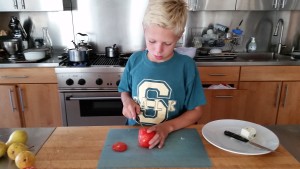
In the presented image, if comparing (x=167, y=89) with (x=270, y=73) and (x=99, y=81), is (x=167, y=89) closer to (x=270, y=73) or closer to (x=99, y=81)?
(x=99, y=81)

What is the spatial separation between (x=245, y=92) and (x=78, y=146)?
1700mm

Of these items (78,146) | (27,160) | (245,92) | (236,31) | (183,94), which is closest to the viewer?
(27,160)

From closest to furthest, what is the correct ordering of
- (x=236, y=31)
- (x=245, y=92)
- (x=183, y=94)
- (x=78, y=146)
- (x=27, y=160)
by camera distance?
(x=27, y=160) < (x=78, y=146) < (x=183, y=94) < (x=245, y=92) < (x=236, y=31)

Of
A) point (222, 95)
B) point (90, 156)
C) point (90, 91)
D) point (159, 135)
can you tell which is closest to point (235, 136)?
point (159, 135)

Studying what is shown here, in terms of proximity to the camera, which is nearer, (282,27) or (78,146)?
(78,146)

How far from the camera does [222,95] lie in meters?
2.11

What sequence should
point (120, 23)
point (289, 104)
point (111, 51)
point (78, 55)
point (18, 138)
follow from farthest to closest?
point (120, 23)
point (111, 51)
point (289, 104)
point (78, 55)
point (18, 138)

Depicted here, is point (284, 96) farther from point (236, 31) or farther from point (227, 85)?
point (236, 31)

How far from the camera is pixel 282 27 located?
2529 mm

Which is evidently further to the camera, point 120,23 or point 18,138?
point 120,23

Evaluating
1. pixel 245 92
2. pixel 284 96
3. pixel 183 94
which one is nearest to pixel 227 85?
pixel 245 92

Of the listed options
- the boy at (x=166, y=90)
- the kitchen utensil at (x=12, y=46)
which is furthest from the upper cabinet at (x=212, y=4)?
the kitchen utensil at (x=12, y=46)

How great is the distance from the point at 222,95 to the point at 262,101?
0.40 metres

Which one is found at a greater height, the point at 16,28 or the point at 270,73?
the point at 16,28
